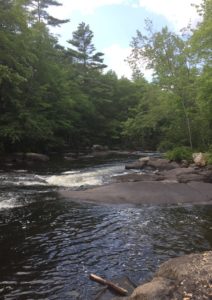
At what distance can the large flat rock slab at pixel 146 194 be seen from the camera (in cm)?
1227

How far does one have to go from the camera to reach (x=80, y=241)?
26.8 ft

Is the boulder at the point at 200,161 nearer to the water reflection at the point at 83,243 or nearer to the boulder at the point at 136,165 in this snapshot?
the boulder at the point at 136,165

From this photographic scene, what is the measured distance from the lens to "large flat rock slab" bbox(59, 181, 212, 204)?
12.3 metres

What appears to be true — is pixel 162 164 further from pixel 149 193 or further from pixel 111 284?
pixel 111 284

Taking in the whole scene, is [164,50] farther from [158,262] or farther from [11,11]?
[158,262]

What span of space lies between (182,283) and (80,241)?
348cm

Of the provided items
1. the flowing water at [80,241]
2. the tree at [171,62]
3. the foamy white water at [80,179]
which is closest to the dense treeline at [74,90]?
the tree at [171,62]

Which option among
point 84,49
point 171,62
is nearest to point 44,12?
point 84,49

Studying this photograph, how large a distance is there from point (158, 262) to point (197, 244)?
1.38 meters

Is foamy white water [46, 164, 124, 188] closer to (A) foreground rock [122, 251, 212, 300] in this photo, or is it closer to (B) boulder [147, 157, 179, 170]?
(B) boulder [147, 157, 179, 170]

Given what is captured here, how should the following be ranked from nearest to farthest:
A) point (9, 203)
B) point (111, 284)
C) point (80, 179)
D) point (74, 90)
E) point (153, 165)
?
point (111, 284), point (9, 203), point (80, 179), point (153, 165), point (74, 90)

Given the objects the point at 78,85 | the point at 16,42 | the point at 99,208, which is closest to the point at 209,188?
the point at 99,208

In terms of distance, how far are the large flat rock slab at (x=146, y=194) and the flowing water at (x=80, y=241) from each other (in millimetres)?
584

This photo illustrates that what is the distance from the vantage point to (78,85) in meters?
46.0
